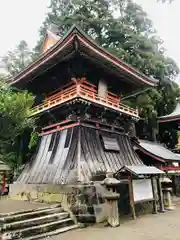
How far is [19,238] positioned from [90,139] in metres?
5.79

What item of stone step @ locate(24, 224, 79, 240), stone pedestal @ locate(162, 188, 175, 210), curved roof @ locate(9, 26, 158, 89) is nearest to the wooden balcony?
curved roof @ locate(9, 26, 158, 89)

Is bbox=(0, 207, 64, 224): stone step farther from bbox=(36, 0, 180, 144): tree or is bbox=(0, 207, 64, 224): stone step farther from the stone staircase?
bbox=(36, 0, 180, 144): tree

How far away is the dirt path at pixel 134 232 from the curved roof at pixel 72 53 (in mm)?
7358

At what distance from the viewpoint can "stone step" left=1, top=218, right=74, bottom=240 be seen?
5.79 m

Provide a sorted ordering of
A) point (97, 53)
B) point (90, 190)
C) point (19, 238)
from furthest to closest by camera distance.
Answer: point (97, 53) → point (90, 190) → point (19, 238)

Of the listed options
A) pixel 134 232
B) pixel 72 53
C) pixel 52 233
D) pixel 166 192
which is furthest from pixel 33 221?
pixel 72 53

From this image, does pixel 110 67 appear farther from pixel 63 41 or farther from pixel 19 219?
pixel 19 219

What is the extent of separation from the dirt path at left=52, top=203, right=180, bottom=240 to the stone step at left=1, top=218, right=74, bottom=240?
1.39 ft

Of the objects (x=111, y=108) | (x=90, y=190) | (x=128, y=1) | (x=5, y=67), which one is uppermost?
(x=128, y=1)

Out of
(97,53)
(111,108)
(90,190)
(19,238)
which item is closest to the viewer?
(19,238)

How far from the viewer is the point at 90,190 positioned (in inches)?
324

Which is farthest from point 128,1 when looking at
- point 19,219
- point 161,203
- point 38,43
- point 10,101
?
point 19,219

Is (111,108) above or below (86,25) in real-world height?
below

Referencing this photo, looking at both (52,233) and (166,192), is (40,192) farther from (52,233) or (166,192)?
(166,192)
